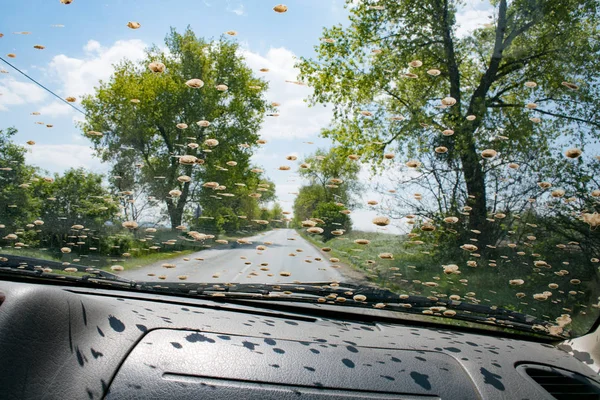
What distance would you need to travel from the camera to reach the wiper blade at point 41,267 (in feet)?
8.99

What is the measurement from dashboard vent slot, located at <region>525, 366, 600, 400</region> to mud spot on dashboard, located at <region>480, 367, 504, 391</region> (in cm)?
25

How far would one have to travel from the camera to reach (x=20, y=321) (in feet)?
5.48

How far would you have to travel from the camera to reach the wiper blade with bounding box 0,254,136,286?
2.74 metres

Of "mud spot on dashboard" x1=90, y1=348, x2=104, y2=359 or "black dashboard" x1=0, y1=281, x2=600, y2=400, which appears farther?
"mud spot on dashboard" x1=90, y1=348, x2=104, y2=359

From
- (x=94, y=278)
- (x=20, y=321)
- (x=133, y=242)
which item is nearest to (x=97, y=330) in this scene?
(x=20, y=321)

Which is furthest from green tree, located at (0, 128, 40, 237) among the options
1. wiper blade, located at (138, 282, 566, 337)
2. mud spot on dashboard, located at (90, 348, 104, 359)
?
mud spot on dashboard, located at (90, 348, 104, 359)

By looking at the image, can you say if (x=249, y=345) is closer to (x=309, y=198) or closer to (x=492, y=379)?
(x=492, y=379)

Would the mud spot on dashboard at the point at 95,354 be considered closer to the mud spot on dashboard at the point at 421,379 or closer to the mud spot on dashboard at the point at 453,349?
the mud spot on dashboard at the point at 421,379

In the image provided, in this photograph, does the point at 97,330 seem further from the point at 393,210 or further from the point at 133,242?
the point at 393,210

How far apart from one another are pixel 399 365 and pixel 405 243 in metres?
5.60

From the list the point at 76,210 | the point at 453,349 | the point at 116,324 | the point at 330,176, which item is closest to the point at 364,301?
the point at 453,349

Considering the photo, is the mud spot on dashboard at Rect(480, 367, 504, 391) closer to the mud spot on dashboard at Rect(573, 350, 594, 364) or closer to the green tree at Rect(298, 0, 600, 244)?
the mud spot on dashboard at Rect(573, 350, 594, 364)

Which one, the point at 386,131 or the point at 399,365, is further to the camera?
the point at 386,131

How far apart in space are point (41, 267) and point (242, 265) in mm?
4319
